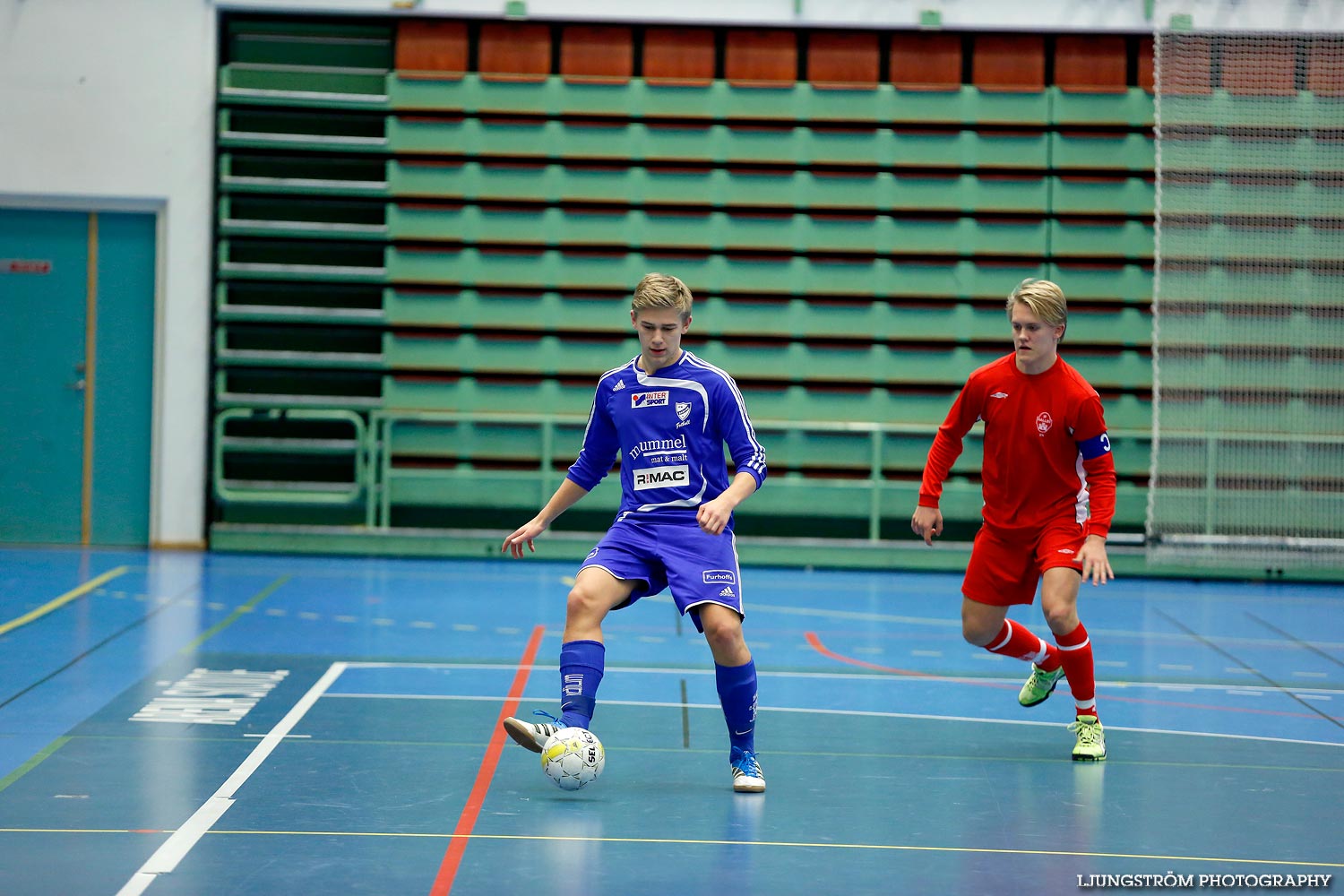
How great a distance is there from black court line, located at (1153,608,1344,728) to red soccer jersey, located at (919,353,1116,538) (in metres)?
1.66

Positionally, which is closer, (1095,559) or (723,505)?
(723,505)

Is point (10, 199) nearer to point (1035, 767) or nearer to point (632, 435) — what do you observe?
point (632, 435)

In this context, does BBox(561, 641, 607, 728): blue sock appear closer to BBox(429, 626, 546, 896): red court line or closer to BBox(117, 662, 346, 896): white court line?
BBox(429, 626, 546, 896): red court line

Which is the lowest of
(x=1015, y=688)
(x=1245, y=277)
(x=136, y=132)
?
(x=1015, y=688)

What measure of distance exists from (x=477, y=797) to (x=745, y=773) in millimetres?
838

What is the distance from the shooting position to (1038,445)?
4.83 m

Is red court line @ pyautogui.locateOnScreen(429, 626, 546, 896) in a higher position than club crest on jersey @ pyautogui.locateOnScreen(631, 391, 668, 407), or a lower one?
lower

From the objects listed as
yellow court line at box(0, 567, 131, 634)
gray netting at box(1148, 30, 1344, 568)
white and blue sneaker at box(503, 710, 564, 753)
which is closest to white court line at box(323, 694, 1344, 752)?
white and blue sneaker at box(503, 710, 564, 753)

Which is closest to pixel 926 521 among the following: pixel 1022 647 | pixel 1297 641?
pixel 1022 647

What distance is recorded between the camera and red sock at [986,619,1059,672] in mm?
5137

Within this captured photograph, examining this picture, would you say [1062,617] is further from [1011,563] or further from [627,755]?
[627,755]

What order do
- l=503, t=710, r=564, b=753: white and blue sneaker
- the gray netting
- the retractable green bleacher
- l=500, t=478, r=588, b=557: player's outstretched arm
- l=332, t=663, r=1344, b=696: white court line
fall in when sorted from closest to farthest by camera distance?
l=503, t=710, r=564, b=753: white and blue sneaker, l=500, t=478, r=588, b=557: player's outstretched arm, l=332, t=663, r=1344, b=696: white court line, the gray netting, the retractable green bleacher

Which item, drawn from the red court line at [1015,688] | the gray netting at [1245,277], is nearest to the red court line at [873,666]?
the red court line at [1015,688]

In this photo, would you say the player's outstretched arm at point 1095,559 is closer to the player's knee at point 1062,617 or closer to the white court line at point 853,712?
the player's knee at point 1062,617
